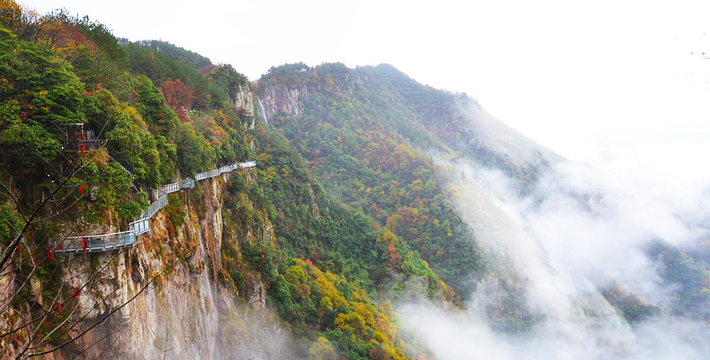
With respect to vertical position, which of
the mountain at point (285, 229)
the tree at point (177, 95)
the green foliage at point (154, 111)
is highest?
the tree at point (177, 95)

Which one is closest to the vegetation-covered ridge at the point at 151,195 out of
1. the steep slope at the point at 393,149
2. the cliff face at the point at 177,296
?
the cliff face at the point at 177,296

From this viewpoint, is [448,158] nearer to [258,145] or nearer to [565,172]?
[565,172]

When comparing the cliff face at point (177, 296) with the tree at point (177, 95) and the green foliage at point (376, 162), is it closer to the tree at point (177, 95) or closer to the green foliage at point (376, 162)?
the tree at point (177, 95)

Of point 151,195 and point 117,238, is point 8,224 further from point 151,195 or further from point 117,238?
point 151,195

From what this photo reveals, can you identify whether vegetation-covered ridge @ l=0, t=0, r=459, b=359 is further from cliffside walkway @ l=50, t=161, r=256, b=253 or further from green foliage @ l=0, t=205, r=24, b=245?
cliffside walkway @ l=50, t=161, r=256, b=253

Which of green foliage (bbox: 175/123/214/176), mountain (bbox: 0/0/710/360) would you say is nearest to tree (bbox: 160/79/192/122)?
mountain (bbox: 0/0/710/360)

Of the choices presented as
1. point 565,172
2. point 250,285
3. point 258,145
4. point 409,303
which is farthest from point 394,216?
point 565,172

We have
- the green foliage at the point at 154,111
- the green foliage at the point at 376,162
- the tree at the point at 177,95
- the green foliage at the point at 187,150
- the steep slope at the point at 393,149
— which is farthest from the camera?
the steep slope at the point at 393,149

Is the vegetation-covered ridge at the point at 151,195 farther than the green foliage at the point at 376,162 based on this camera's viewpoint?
No
